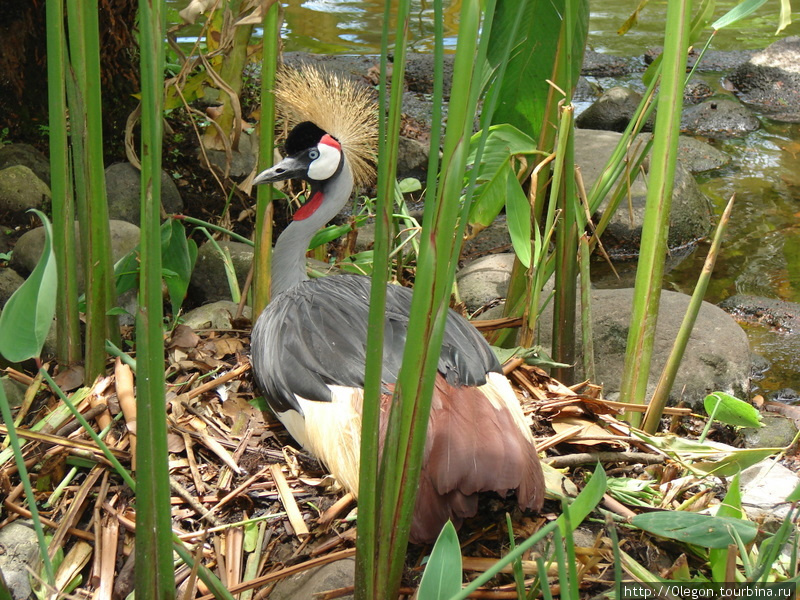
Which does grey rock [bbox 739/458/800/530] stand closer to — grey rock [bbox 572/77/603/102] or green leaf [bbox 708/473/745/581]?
green leaf [bbox 708/473/745/581]

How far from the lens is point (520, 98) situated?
257cm

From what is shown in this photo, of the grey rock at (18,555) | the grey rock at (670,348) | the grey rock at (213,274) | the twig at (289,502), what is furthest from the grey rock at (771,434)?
the grey rock at (18,555)

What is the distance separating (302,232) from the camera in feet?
9.46

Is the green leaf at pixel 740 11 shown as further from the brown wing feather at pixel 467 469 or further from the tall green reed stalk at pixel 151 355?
the tall green reed stalk at pixel 151 355

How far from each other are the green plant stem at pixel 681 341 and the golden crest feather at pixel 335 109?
Result: 1441mm

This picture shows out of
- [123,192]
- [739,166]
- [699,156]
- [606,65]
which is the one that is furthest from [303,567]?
[606,65]

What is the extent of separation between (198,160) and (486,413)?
2.92 metres

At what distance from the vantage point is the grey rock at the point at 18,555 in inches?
70.8

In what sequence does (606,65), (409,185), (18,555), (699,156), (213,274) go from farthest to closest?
(606,65) → (699,156) → (409,185) → (213,274) → (18,555)

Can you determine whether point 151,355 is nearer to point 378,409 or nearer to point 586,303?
point 378,409

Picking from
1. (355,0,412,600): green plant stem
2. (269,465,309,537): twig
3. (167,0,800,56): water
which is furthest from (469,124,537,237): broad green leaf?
(167,0,800,56): water

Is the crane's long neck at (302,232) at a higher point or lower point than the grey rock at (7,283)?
higher

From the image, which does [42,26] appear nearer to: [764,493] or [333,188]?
[333,188]

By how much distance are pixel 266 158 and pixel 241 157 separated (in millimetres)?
1946
